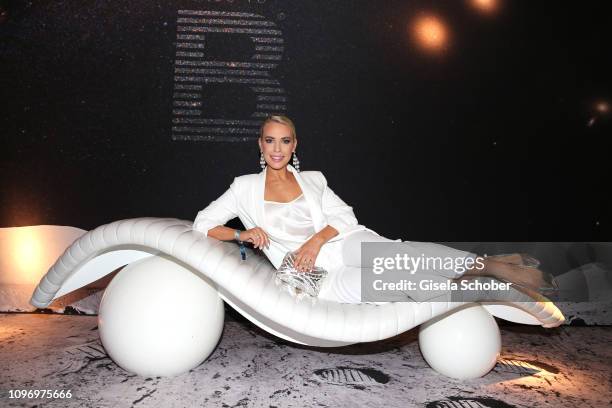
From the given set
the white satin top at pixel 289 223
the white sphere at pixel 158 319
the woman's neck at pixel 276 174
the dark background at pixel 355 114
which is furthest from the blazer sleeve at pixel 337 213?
the white sphere at pixel 158 319

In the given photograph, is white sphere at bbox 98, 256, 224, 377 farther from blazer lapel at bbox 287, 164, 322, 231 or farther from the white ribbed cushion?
blazer lapel at bbox 287, 164, 322, 231

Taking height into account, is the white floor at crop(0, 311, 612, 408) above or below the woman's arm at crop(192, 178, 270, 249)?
below

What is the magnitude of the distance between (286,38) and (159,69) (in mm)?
829

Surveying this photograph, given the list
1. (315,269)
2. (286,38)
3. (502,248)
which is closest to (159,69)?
(286,38)

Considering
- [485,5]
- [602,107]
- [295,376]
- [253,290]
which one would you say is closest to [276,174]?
[253,290]

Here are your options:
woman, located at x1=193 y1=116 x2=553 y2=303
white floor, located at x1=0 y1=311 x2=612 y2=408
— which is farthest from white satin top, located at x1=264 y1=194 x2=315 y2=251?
white floor, located at x1=0 y1=311 x2=612 y2=408

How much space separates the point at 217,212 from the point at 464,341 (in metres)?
1.31

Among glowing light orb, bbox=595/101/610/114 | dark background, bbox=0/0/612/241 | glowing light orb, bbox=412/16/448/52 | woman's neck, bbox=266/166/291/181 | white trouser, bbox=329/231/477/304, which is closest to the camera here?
white trouser, bbox=329/231/477/304

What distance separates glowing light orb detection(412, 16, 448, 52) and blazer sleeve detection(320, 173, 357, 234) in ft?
4.31

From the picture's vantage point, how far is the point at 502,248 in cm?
301

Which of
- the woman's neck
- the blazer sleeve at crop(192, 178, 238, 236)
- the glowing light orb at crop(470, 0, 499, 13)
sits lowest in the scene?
the blazer sleeve at crop(192, 178, 238, 236)

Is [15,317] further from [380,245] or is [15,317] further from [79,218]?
[380,245]

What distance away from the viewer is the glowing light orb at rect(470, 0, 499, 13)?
2924 mm

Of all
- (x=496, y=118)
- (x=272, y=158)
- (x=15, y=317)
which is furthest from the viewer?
(x=496, y=118)
